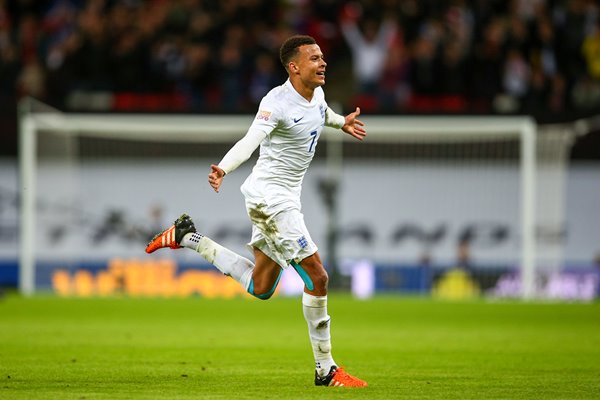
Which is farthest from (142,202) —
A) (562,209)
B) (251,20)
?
(562,209)

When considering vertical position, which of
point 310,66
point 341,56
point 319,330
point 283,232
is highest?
point 341,56

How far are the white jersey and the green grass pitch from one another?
1431 mm

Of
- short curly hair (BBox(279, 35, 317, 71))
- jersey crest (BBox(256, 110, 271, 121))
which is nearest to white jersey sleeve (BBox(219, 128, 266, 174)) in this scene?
jersey crest (BBox(256, 110, 271, 121))

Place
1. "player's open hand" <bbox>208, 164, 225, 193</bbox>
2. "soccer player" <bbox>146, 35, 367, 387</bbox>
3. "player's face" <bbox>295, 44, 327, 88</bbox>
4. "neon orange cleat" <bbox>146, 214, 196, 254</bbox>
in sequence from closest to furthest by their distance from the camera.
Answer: "player's open hand" <bbox>208, 164, 225, 193</bbox> → "soccer player" <bbox>146, 35, 367, 387</bbox> → "player's face" <bbox>295, 44, 327, 88</bbox> → "neon orange cleat" <bbox>146, 214, 196, 254</bbox>

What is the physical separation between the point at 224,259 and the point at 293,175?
1.01 metres

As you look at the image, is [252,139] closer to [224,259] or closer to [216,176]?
[216,176]

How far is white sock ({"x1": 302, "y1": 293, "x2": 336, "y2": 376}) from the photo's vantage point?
340 inches

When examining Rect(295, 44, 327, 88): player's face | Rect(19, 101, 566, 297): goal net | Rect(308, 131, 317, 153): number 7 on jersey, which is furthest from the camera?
Rect(19, 101, 566, 297): goal net

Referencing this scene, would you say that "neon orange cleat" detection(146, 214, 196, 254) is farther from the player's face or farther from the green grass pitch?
the player's face

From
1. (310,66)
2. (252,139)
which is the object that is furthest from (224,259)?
(310,66)

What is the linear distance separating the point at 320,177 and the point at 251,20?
347 cm

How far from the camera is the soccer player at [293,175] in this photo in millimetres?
8612

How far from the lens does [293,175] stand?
8961mm

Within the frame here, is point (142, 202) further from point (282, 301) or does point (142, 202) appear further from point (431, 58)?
point (431, 58)
